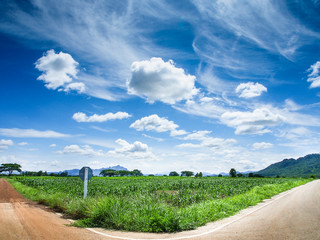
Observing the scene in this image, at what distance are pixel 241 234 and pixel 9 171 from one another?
190m

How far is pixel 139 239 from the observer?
19.4ft

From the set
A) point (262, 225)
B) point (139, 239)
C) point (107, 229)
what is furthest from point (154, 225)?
point (262, 225)

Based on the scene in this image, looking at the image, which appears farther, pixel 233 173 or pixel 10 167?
pixel 10 167

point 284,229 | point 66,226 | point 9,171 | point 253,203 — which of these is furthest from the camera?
point 9,171

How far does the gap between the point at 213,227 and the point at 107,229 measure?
12.7 feet

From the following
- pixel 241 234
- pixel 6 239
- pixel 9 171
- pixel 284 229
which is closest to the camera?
pixel 6 239

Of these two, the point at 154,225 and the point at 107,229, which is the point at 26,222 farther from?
the point at 154,225

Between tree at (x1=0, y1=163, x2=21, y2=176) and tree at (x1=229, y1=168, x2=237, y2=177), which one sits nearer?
tree at (x1=229, y1=168, x2=237, y2=177)

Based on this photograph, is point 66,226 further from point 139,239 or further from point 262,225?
point 262,225

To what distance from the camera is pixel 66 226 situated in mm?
7320

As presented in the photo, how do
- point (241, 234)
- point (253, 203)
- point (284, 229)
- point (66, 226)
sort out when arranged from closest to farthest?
point (241, 234) < point (284, 229) < point (66, 226) < point (253, 203)

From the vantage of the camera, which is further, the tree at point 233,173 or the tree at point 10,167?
the tree at point 10,167

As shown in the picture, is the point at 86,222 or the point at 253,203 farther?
the point at 253,203

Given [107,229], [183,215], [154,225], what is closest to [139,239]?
[154,225]
